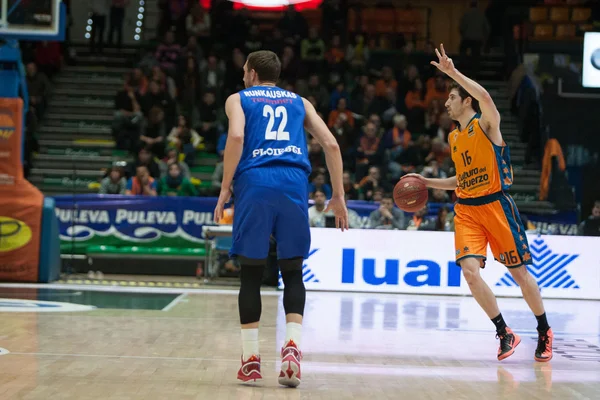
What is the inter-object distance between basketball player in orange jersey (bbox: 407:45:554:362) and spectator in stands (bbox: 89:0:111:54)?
16070 mm

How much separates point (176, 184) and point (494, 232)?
9.43 metres

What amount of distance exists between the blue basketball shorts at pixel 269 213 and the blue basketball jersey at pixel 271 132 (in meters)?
0.06

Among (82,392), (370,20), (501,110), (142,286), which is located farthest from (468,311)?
(370,20)

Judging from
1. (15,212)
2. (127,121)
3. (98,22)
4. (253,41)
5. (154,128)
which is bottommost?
(15,212)

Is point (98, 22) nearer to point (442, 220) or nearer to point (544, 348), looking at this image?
point (442, 220)

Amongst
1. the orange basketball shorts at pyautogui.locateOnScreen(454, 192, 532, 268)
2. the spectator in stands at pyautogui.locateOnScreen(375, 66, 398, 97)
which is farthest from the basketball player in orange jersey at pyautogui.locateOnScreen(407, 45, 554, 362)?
the spectator in stands at pyautogui.locateOnScreen(375, 66, 398, 97)

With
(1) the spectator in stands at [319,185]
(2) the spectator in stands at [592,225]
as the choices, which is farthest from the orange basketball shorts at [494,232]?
(2) the spectator in stands at [592,225]

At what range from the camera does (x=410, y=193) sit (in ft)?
24.9

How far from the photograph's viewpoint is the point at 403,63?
2120 centimetres

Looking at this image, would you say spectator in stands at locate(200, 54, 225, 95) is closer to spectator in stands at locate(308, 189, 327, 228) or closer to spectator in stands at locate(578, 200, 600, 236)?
spectator in stands at locate(308, 189, 327, 228)

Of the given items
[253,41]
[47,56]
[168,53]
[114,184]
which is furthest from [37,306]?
[253,41]

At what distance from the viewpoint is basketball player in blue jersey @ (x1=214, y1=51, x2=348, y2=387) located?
5.14 metres

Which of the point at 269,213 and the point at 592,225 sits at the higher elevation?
the point at 269,213

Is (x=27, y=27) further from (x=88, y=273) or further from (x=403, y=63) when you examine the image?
(x=403, y=63)
